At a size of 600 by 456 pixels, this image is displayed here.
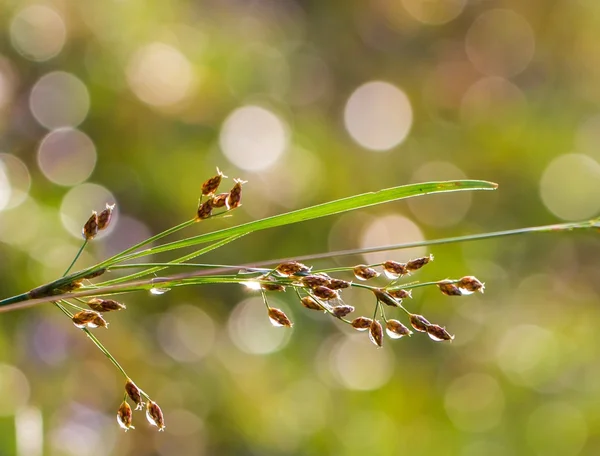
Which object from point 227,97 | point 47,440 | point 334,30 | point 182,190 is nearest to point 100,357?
point 47,440

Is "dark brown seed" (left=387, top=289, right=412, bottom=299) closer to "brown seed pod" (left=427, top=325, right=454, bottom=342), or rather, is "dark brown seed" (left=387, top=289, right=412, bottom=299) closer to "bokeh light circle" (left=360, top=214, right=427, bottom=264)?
Result: "brown seed pod" (left=427, top=325, right=454, bottom=342)

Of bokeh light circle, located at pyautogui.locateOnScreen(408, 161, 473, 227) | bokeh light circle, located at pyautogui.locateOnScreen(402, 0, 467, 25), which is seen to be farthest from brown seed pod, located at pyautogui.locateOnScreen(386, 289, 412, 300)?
bokeh light circle, located at pyautogui.locateOnScreen(402, 0, 467, 25)

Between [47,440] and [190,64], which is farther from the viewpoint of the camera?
[190,64]

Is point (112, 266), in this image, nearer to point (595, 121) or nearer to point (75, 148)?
point (75, 148)

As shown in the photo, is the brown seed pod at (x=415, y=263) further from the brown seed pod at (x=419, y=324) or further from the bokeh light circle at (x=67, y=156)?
the bokeh light circle at (x=67, y=156)

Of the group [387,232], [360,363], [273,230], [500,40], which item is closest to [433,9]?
[500,40]

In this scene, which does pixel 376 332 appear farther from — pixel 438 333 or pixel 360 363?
pixel 360 363
